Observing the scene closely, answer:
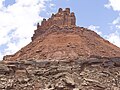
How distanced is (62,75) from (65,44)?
38.0 m

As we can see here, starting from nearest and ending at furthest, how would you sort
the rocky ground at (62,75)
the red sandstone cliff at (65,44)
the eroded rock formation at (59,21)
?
the rocky ground at (62,75) → the red sandstone cliff at (65,44) → the eroded rock formation at (59,21)

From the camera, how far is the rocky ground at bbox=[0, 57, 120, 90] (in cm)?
1934

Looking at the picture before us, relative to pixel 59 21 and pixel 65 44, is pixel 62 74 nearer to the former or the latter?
pixel 65 44

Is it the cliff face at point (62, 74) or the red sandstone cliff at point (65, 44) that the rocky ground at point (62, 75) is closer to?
the cliff face at point (62, 74)

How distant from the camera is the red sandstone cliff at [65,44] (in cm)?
5450

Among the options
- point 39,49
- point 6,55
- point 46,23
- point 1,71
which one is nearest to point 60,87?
point 1,71

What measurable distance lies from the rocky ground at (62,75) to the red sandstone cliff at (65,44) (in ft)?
97.8

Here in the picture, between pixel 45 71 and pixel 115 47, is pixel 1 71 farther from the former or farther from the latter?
pixel 115 47

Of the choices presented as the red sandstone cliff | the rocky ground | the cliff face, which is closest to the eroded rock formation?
the red sandstone cliff

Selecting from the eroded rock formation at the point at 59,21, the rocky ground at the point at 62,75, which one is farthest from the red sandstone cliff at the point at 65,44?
the rocky ground at the point at 62,75

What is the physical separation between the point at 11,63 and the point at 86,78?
4839 millimetres

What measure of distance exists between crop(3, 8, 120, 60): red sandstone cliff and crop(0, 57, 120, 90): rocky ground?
29.8m

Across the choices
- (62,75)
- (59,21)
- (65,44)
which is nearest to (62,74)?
(62,75)

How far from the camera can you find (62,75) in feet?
65.0
